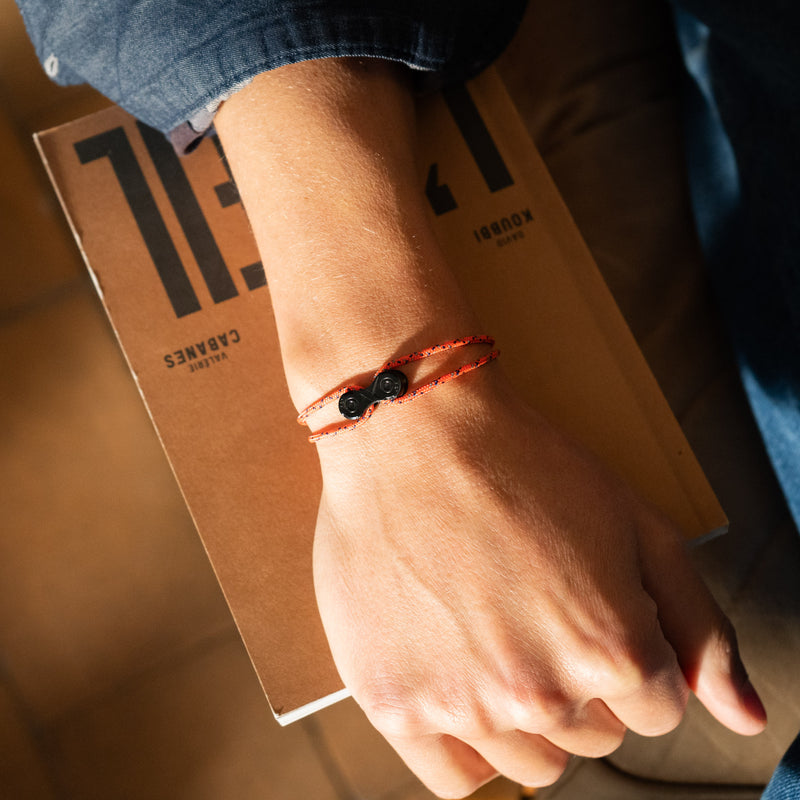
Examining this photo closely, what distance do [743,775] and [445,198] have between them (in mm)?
845

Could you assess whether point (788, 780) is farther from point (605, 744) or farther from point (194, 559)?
point (194, 559)

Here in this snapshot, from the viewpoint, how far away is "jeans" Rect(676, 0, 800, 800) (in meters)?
0.60

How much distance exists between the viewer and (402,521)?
50 centimetres

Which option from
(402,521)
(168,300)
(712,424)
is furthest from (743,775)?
(168,300)

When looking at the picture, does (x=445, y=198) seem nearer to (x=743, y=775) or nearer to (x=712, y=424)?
(x=712, y=424)

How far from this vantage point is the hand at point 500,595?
18.9 inches

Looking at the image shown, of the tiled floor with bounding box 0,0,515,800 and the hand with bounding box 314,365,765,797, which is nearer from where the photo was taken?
the hand with bounding box 314,365,765,797

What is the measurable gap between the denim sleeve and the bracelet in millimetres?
256

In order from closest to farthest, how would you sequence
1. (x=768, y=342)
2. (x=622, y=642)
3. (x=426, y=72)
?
(x=622, y=642) → (x=426, y=72) → (x=768, y=342)

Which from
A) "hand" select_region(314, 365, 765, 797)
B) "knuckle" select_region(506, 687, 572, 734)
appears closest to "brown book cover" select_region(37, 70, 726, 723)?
"hand" select_region(314, 365, 765, 797)

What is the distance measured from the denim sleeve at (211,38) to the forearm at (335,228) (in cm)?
4

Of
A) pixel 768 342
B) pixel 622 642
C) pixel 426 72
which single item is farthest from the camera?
pixel 768 342

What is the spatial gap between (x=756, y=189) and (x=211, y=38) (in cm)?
60

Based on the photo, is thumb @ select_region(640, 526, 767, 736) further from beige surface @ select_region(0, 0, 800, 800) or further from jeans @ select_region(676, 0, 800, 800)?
beige surface @ select_region(0, 0, 800, 800)
